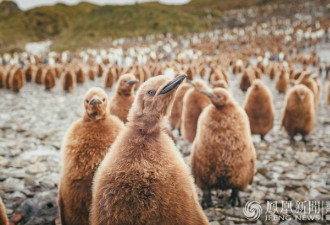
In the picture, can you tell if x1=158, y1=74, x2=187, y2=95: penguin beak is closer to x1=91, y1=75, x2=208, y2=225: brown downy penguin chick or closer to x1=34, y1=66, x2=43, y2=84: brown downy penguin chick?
x1=91, y1=75, x2=208, y2=225: brown downy penguin chick

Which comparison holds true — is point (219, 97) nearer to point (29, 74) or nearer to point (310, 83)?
point (310, 83)

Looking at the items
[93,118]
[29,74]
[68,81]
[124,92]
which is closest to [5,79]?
[29,74]

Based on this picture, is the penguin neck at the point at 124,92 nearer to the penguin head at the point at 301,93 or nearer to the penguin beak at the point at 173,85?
the penguin beak at the point at 173,85

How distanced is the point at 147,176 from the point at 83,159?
0.94m

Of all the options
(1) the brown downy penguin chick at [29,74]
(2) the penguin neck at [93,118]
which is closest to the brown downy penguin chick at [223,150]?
(2) the penguin neck at [93,118]

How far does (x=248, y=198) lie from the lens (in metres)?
3.89

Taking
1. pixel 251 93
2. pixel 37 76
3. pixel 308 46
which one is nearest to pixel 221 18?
pixel 308 46

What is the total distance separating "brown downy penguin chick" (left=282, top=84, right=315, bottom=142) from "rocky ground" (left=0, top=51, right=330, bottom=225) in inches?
16.2

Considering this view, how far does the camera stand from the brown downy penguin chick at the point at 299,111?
233 inches

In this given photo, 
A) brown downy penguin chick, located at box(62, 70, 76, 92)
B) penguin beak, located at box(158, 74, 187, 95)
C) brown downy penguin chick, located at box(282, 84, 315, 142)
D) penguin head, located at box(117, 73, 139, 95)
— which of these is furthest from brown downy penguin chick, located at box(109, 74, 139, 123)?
brown downy penguin chick, located at box(62, 70, 76, 92)

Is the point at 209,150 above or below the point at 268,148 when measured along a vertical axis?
above

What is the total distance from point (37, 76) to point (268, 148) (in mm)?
11885

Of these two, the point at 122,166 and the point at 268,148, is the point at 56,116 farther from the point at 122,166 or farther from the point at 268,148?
the point at 122,166

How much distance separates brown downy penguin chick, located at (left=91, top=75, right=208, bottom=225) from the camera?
1.90m
